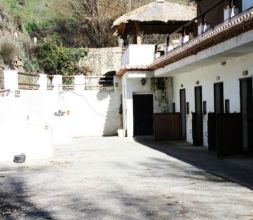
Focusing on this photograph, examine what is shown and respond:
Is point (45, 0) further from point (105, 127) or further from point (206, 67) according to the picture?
A: point (206, 67)

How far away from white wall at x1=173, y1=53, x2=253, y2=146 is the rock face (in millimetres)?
11070

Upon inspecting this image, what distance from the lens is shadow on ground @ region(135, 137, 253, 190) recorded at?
10406mm

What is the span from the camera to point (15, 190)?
9.78 metres

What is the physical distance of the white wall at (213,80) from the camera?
15.2 meters

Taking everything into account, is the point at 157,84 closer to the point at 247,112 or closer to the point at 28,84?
the point at 28,84

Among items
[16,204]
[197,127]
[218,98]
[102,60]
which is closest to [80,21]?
[102,60]

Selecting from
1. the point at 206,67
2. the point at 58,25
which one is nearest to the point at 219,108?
the point at 206,67

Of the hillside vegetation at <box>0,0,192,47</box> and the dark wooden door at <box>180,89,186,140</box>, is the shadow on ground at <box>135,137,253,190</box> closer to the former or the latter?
the dark wooden door at <box>180,89,186,140</box>

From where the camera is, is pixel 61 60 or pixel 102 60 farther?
pixel 102 60

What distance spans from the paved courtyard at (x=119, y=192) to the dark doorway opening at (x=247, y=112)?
217 centimetres

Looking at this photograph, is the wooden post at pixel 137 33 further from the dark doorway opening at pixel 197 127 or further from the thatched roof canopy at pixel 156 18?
the dark doorway opening at pixel 197 127

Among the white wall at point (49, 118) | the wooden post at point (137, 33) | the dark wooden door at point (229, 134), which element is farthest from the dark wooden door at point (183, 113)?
the dark wooden door at point (229, 134)

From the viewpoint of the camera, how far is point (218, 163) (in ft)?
42.3

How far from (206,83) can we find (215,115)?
10.2ft
